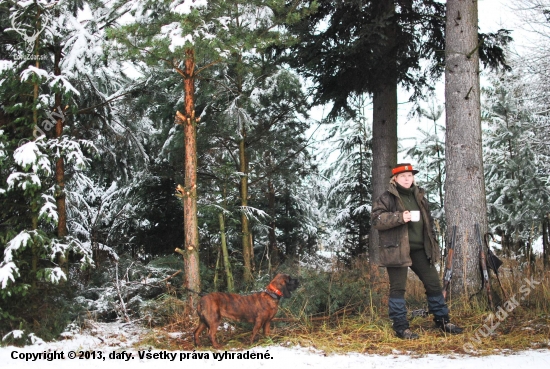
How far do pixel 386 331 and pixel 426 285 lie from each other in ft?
2.34

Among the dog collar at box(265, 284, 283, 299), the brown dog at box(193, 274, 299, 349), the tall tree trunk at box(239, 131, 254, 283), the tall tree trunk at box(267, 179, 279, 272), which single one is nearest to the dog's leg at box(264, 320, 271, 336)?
the brown dog at box(193, 274, 299, 349)

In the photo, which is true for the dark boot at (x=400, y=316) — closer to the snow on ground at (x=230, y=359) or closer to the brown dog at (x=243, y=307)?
the snow on ground at (x=230, y=359)

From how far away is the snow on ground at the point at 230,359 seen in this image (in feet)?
16.1

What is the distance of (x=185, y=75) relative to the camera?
25.1 ft

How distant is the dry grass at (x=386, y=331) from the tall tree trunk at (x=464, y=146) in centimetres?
62

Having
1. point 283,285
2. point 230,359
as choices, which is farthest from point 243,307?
point 230,359

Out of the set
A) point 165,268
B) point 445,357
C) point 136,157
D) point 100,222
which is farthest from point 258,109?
point 445,357

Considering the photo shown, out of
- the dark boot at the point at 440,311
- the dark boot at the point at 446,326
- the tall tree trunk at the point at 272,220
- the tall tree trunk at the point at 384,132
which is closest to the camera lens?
the dark boot at the point at 446,326

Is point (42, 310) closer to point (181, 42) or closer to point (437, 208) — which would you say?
point (181, 42)

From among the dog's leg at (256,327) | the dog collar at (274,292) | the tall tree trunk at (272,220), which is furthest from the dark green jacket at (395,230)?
the tall tree trunk at (272,220)

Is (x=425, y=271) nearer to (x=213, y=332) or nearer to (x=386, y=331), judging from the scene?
(x=386, y=331)

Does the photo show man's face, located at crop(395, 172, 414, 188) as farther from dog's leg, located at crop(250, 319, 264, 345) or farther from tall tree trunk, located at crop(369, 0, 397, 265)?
tall tree trunk, located at crop(369, 0, 397, 265)

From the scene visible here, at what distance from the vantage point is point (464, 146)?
7.56m

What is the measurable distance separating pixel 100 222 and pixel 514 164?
1423 centimetres
